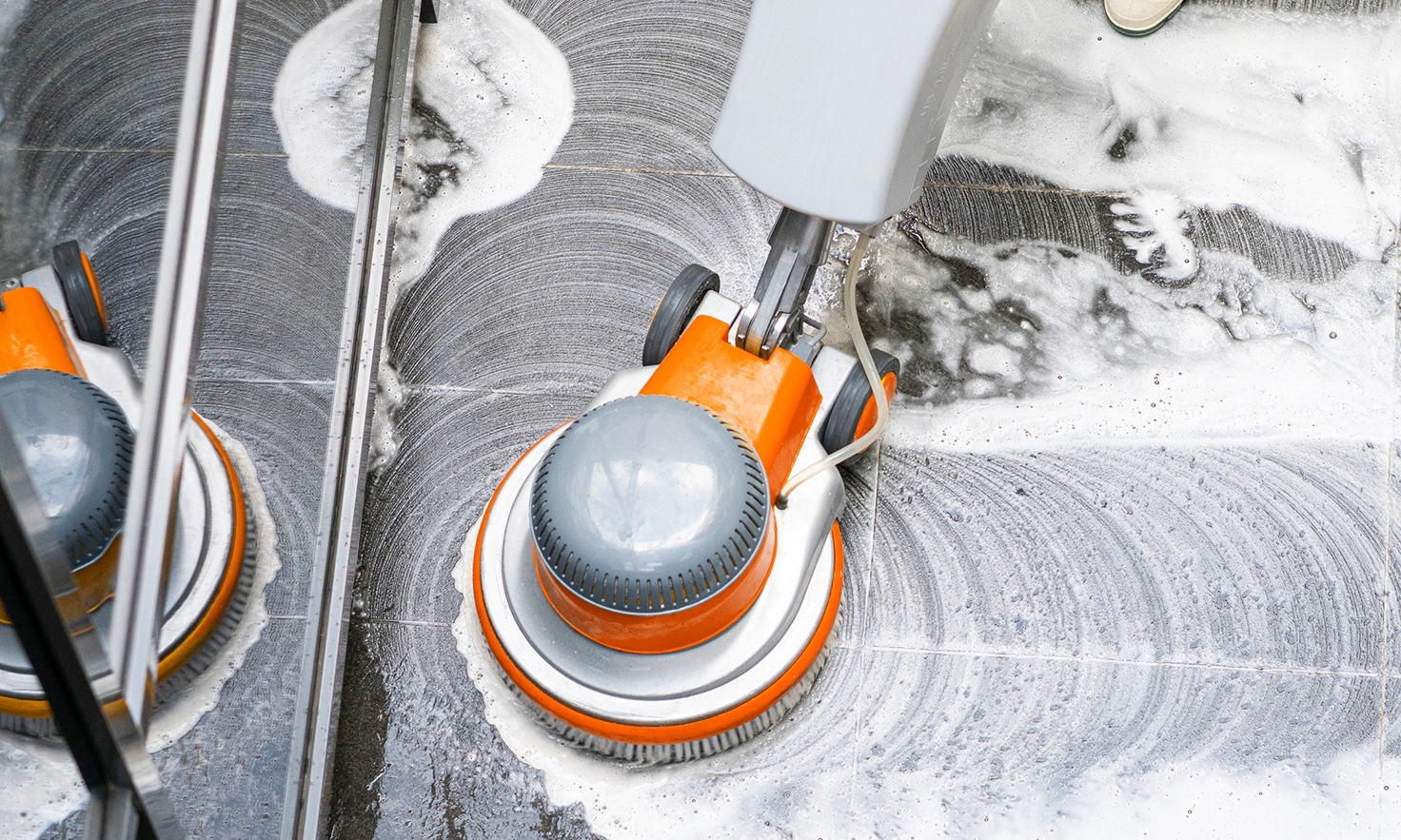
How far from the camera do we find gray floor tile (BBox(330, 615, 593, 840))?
1.08m

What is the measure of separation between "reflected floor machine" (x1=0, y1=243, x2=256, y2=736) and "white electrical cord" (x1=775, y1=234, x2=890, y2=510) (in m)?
0.51

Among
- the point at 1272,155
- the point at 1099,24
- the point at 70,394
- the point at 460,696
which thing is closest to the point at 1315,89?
the point at 1272,155

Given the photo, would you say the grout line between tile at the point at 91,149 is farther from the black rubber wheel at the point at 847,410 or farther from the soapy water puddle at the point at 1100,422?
the black rubber wheel at the point at 847,410

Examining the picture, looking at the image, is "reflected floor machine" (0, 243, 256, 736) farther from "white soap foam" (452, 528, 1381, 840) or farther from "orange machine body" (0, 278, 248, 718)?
"white soap foam" (452, 528, 1381, 840)

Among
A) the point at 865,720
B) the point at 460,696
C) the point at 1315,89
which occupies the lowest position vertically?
the point at 460,696

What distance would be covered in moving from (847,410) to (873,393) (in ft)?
0.10

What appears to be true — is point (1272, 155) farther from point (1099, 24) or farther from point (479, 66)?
point (479, 66)

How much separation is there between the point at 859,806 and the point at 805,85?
70 centimetres

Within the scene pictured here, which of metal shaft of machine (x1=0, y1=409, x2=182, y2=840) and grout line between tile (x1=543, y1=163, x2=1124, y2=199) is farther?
grout line between tile (x1=543, y1=163, x2=1124, y2=199)

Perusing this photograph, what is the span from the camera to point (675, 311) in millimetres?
1104

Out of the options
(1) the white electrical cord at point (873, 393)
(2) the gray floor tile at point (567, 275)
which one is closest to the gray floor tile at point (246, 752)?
(2) the gray floor tile at point (567, 275)

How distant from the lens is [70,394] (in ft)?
2.49

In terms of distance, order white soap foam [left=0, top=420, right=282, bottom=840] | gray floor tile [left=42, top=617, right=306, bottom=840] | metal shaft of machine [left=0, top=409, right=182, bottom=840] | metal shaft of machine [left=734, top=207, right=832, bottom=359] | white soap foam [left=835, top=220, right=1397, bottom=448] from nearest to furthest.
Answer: metal shaft of machine [left=0, top=409, right=182, bottom=840], white soap foam [left=0, top=420, right=282, bottom=840], gray floor tile [left=42, top=617, right=306, bottom=840], metal shaft of machine [left=734, top=207, right=832, bottom=359], white soap foam [left=835, top=220, right=1397, bottom=448]

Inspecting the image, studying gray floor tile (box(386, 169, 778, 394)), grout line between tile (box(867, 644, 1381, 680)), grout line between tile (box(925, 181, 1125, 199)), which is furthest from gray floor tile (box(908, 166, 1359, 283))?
grout line between tile (box(867, 644, 1381, 680))
